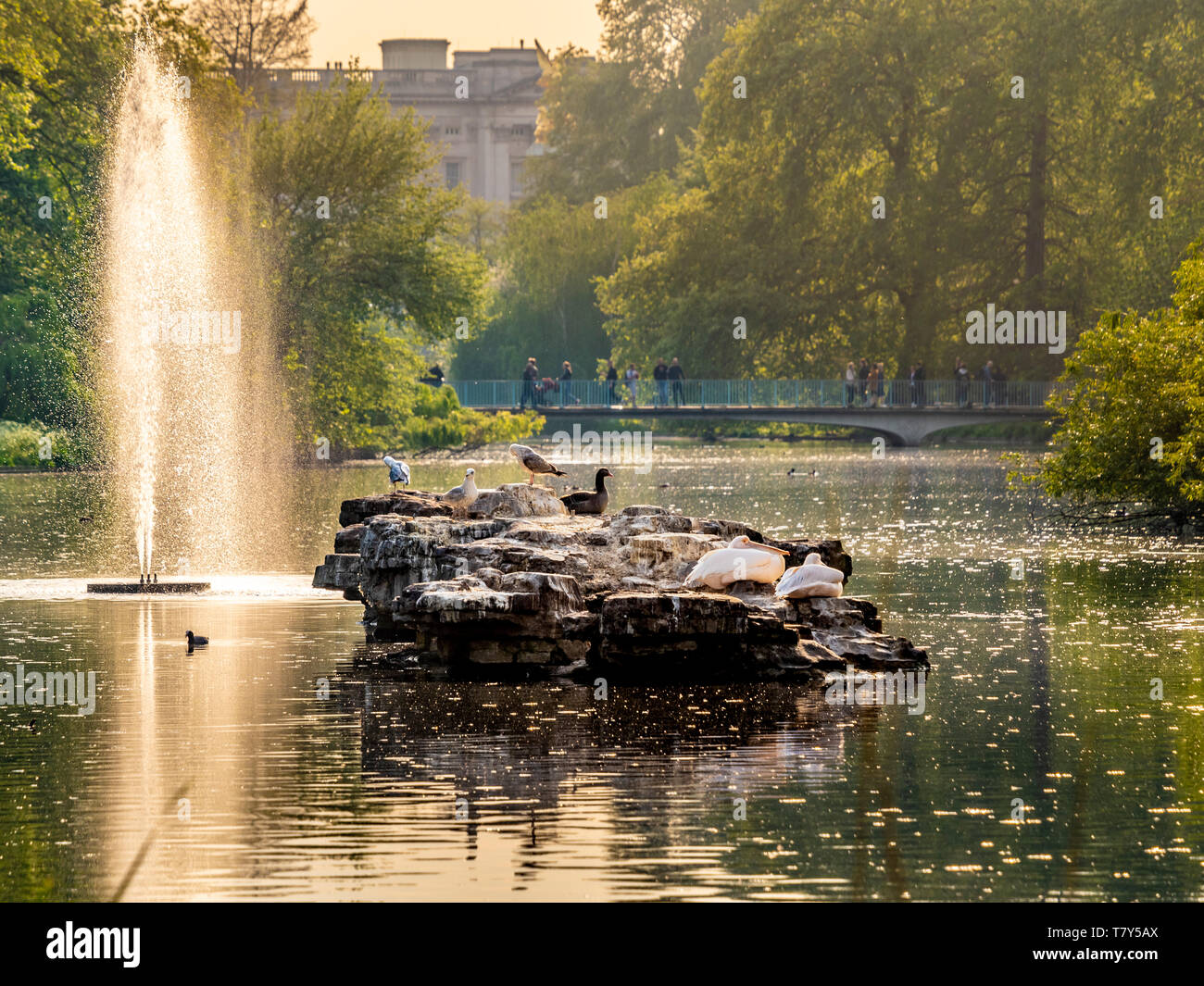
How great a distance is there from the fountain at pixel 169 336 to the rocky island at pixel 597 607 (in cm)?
901

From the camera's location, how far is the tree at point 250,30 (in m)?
71.0

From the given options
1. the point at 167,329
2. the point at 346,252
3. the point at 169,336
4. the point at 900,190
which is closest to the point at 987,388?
the point at 900,190

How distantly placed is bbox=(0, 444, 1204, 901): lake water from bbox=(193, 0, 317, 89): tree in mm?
51726

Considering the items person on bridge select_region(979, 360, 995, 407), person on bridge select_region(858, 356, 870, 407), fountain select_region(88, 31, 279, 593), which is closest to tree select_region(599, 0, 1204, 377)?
person on bridge select_region(858, 356, 870, 407)

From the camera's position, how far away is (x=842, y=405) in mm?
74688

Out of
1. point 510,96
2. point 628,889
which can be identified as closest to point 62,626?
point 628,889

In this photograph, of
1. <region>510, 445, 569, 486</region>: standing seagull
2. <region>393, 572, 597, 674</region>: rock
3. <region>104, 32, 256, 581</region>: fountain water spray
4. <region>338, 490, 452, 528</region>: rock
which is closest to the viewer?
<region>393, 572, 597, 674</region>: rock

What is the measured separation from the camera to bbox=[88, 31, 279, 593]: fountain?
130 ft

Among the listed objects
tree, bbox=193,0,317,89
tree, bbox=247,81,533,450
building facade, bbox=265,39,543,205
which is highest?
building facade, bbox=265,39,543,205

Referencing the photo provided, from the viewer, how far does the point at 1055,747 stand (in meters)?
13.7

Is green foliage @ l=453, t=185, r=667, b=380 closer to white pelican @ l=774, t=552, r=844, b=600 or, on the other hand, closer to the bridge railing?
the bridge railing

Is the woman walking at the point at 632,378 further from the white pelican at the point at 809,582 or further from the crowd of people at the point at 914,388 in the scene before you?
the white pelican at the point at 809,582

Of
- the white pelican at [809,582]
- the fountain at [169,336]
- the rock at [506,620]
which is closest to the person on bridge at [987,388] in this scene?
the fountain at [169,336]

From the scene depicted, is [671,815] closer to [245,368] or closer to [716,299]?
[245,368]
